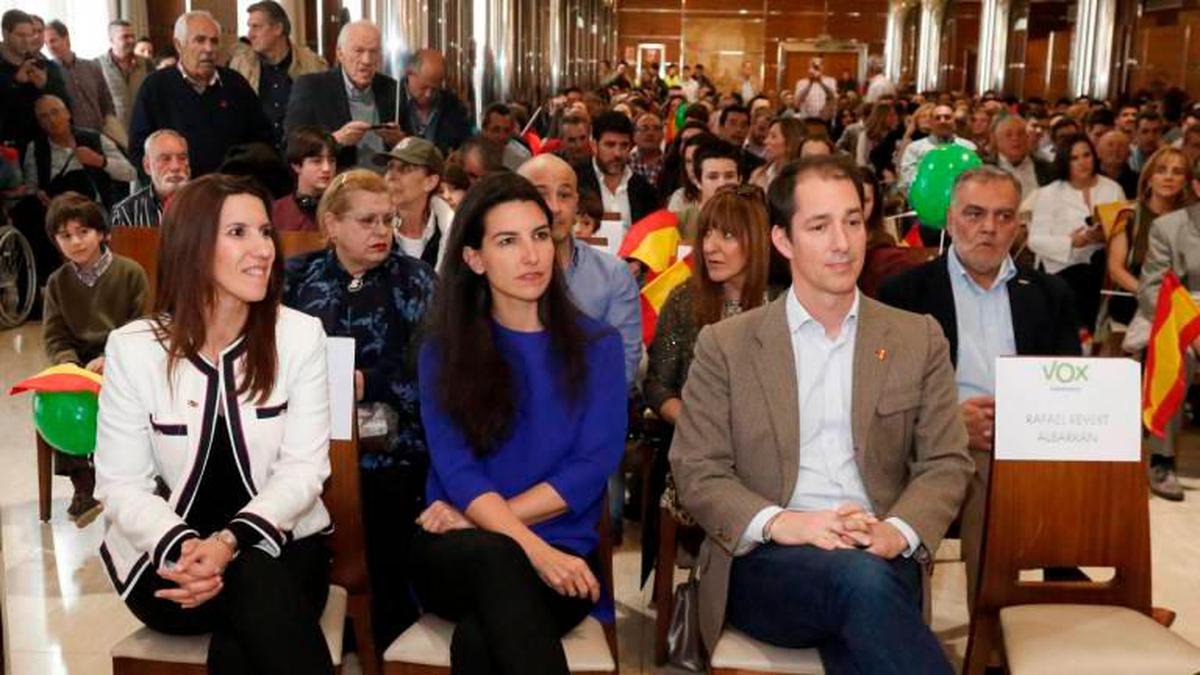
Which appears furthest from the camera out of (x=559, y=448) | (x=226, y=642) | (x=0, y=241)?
(x=0, y=241)

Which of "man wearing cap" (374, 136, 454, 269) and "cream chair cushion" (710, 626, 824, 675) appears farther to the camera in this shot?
"man wearing cap" (374, 136, 454, 269)

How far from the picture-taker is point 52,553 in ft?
13.3

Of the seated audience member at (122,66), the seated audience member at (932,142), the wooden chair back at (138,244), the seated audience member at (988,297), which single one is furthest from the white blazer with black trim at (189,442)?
the seated audience member at (122,66)

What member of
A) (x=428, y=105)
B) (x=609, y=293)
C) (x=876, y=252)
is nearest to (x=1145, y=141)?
(x=428, y=105)

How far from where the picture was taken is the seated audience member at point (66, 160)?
7.91 m

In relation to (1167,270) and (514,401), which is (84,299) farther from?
(1167,270)

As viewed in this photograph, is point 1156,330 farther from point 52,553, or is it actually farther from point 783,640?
point 52,553

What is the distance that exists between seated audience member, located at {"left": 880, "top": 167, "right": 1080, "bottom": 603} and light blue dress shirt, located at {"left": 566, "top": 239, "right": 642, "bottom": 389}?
2.74 feet

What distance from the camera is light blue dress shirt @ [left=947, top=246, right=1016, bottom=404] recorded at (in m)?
3.32

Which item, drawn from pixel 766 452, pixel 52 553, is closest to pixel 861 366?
pixel 766 452

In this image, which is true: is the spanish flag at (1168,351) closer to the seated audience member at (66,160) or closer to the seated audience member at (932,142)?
the seated audience member at (932,142)

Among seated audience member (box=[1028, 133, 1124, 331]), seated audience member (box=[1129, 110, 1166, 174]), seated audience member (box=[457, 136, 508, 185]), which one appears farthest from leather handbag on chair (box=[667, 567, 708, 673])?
seated audience member (box=[1129, 110, 1166, 174])

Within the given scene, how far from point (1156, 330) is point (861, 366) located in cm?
242

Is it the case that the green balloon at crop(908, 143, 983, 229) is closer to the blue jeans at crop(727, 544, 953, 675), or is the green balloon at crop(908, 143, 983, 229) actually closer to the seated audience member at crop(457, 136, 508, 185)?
the seated audience member at crop(457, 136, 508, 185)
